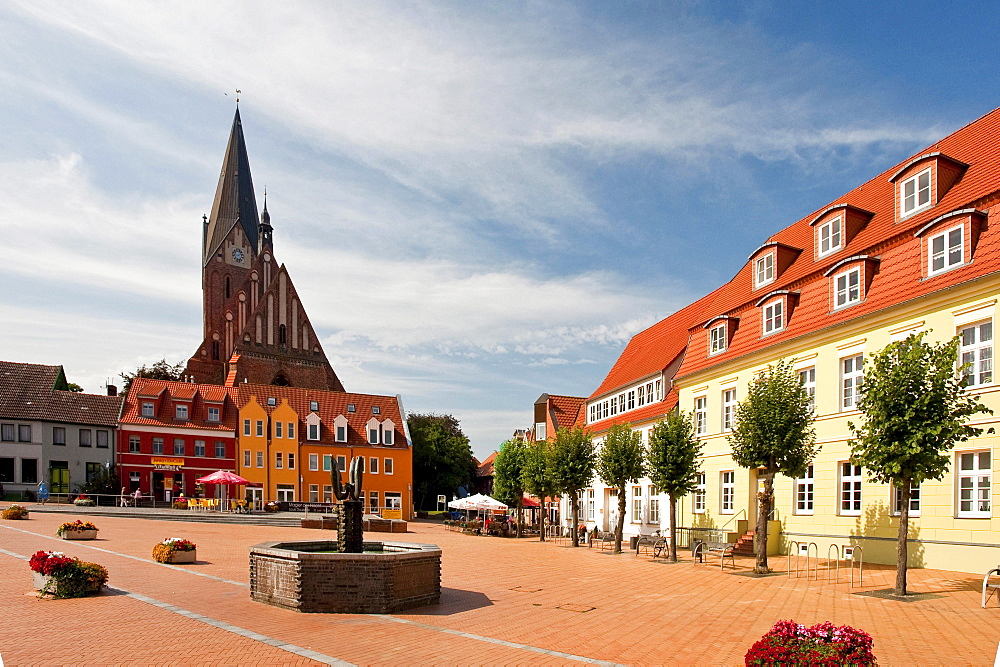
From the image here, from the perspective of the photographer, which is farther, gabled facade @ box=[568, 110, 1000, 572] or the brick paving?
gabled facade @ box=[568, 110, 1000, 572]

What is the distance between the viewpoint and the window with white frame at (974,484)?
19.1 meters

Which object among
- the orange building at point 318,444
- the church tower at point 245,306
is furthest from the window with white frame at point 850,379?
the church tower at point 245,306

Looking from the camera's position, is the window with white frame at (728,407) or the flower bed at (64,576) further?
the window with white frame at (728,407)

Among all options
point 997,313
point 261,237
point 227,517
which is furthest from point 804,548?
point 261,237

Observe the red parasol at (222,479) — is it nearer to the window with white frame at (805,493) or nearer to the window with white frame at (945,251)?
the window with white frame at (805,493)

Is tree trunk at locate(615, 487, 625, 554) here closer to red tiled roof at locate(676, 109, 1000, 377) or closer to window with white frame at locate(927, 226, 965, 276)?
red tiled roof at locate(676, 109, 1000, 377)

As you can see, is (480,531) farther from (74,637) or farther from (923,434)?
(74,637)

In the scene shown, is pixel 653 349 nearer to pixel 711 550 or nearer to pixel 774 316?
pixel 774 316

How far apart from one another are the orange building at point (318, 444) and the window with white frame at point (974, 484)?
45004 mm

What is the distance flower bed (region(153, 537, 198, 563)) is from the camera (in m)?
21.0

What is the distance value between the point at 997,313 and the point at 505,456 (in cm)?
4121

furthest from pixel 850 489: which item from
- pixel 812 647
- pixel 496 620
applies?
pixel 812 647

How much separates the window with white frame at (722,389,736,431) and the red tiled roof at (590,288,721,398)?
24.0 ft

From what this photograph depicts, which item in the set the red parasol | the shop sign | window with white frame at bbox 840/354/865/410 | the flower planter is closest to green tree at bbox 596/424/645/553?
window with white frame at bbox 840/354/865/410
